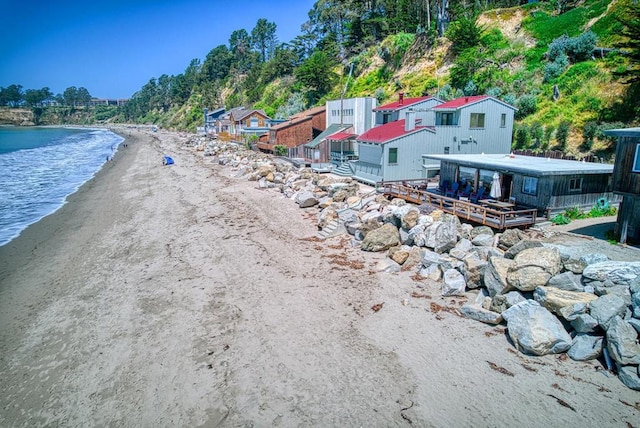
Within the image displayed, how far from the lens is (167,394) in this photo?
9.90m

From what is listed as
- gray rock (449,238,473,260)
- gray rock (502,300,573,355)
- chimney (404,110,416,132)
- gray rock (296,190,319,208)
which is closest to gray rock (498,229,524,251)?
gray rock (449,238,473,260)

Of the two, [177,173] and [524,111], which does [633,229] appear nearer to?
[524,111]

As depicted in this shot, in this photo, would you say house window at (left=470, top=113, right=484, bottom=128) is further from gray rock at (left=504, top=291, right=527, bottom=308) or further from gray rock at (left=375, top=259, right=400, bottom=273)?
gray rock at (left=504, top=291, right=527, bottom=308)

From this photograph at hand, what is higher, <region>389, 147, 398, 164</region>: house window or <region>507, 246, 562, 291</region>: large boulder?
<region>389, 147, 398, 164</region>: house window

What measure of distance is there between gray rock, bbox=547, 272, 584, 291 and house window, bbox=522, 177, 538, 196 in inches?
311

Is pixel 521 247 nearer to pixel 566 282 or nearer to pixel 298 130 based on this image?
pixel 566 282

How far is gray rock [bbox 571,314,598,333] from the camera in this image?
33.8 ft

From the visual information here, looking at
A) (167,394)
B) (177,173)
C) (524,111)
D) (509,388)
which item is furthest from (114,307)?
(524,111)

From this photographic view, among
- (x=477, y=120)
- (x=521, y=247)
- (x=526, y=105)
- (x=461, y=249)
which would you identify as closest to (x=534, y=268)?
(x=521, y=247)

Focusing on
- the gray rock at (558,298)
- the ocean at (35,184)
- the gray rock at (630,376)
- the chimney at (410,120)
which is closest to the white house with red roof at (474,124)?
the chimney at (410,120)

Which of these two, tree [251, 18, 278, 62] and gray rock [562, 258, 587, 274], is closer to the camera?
gray rock [562, 258, 587, 274]

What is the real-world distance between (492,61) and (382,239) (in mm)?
37238

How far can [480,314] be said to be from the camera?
12.4 metres

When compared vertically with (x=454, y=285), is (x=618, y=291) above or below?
above
